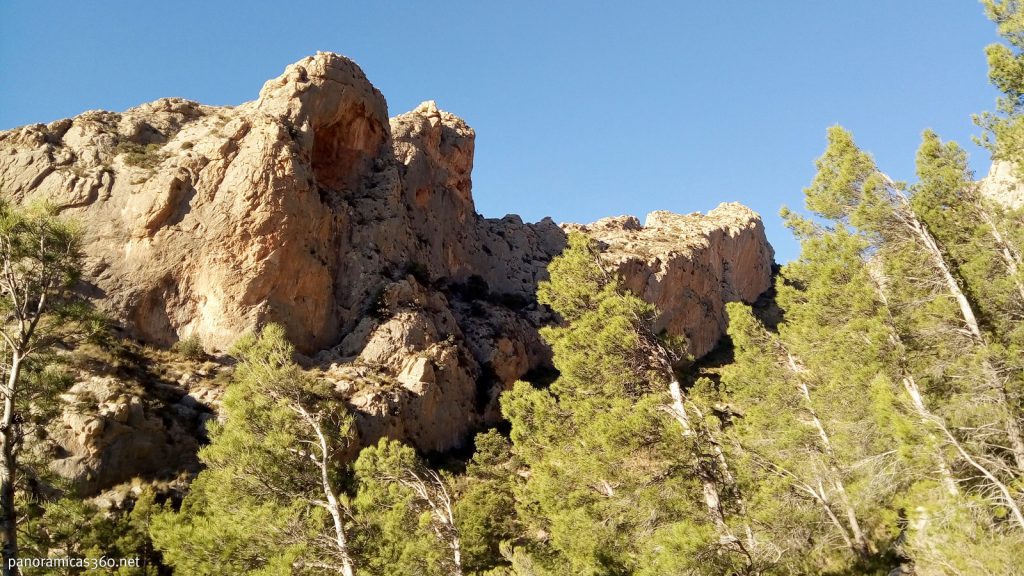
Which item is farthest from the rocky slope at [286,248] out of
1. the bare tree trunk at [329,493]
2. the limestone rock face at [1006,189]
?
the limestone rock face at [1006,189]

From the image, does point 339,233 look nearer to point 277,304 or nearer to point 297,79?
point 277,304

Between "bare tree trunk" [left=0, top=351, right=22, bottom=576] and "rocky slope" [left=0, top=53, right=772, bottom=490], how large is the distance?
14741mm

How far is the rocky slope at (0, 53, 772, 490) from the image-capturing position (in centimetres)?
Result: 3285

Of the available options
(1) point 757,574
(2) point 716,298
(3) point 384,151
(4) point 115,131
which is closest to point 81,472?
(1) point 757,574

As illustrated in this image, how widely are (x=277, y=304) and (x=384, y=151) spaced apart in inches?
861

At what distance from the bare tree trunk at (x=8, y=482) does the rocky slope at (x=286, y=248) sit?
48.4 feet

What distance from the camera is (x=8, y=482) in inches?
395

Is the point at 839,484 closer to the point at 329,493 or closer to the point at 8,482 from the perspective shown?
the point at 329,493

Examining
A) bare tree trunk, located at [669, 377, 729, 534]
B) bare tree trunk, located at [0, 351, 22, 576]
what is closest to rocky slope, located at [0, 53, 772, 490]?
bare tree trunk, located at [0, 351, 22, 576]

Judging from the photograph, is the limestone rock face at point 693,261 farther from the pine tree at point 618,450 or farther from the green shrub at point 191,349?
the green shrub at point 191,349

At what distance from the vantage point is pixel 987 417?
41.7 ft

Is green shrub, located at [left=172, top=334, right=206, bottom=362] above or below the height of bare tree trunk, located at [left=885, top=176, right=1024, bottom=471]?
above

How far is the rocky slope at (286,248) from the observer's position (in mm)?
32850

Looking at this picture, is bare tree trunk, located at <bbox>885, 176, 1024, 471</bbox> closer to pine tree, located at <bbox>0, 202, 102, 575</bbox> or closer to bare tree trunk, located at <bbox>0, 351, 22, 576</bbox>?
bare tree trunk, located at <bbox>0, 351, 22, 576</bbox>
